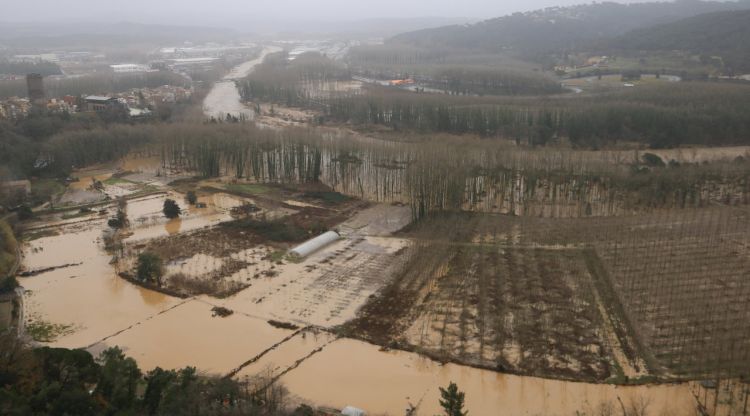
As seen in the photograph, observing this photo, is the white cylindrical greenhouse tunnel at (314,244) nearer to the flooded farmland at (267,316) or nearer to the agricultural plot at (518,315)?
the flooded farmland at (267,316)

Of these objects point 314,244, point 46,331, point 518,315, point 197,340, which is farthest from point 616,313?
point 46,331

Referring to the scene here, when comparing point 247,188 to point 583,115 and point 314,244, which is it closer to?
point 314,244

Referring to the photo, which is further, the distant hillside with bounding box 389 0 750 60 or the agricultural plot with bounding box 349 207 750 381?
the distant hillside with bounding box 389 0 750 60

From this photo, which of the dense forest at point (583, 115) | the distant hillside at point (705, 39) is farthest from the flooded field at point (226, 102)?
the distant hillside at point (705, 39)

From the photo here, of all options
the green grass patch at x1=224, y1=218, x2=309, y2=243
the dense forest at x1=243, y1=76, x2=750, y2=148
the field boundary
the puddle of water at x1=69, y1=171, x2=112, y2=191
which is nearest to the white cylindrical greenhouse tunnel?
the green grass patch at x1=224, y1=218, x2=309, y2=243

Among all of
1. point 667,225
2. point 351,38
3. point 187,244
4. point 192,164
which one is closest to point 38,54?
point 351,38

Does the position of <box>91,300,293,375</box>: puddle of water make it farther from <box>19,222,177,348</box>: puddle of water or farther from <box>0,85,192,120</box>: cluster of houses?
<box>0,85,192,120</box>: cluster of houses

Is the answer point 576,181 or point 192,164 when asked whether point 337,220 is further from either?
point 192,164
